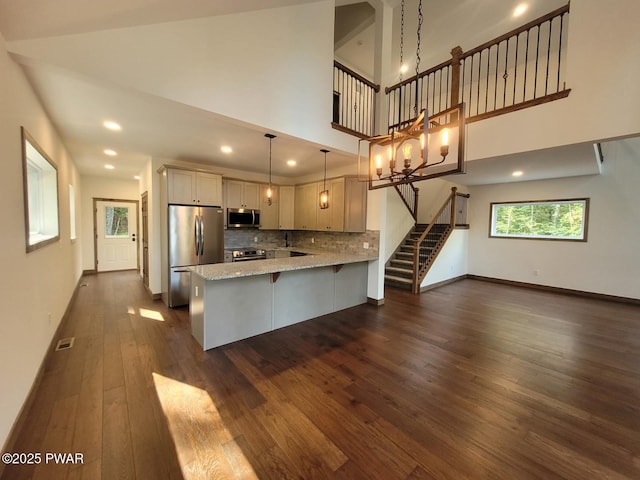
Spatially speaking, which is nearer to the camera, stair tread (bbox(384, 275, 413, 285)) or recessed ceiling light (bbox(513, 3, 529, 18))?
recessed ceiling light (bbox(513, 3, 529, 18))

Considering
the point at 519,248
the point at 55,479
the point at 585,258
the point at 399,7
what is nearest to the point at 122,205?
the point at 55,479

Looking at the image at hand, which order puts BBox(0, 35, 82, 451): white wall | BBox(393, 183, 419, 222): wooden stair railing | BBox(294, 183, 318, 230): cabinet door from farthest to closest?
1. BBox(393, 183, 419, 222): wooden stair railing
2. BBox(294, 183, 318, 230): cabinet door
3. BBox(0, 35, 82, 451): white wall

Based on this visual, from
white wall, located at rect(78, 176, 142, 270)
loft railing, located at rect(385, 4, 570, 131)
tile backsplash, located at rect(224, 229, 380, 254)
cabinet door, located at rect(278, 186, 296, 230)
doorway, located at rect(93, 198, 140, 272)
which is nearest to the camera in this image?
loft railing, located at rect(385, 4, 570, 131)

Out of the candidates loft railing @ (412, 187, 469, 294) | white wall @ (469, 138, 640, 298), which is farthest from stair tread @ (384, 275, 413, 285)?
white wall @ (469, 138, 640, 298)

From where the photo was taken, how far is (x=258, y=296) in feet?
11.1

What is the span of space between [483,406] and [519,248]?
6.10 metres

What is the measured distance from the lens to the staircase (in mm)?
6156

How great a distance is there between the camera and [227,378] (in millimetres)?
2438

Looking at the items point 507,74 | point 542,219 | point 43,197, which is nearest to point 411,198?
point 542,219

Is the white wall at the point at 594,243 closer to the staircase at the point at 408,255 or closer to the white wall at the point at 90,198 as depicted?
the staircase at the point at 408,255

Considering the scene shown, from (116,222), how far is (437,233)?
9.56 metres

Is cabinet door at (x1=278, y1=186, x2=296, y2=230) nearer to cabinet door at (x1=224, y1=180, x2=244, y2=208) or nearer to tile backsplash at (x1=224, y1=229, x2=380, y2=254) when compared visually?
tile backsplash at (x1=224, y1=229, x2=380, y2=254)

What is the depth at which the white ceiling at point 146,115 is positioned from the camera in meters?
1.75

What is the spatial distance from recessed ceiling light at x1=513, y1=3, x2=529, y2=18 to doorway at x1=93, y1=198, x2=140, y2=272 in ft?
32.8
